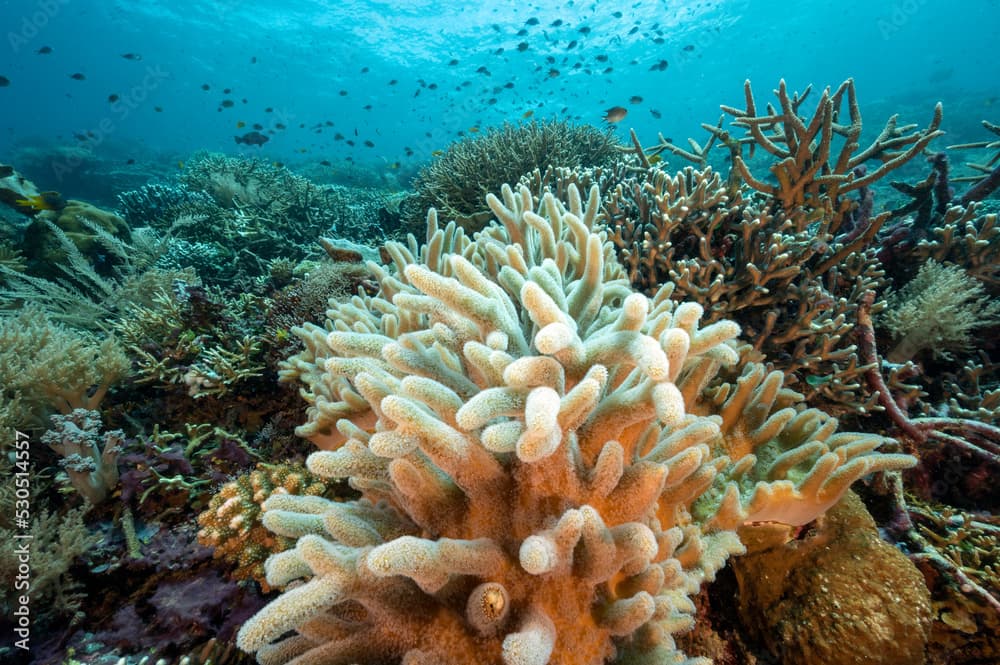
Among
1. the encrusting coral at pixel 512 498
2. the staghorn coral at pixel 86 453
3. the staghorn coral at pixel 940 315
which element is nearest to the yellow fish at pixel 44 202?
the staghorn coral at pixel 86 453

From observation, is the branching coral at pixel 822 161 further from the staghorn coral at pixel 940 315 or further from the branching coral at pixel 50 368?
the branching coral at pixel 50 368

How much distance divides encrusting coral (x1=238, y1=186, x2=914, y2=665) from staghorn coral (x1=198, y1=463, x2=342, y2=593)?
1.38 metres

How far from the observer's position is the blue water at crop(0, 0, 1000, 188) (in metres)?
46.3

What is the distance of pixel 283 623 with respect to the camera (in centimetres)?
107

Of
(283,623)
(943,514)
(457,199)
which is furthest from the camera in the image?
(457,199)

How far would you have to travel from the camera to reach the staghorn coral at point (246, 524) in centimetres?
258

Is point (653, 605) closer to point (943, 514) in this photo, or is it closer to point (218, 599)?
point (943, 514)

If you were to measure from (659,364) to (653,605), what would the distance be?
72 cm

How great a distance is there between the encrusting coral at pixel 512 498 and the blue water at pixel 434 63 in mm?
27650

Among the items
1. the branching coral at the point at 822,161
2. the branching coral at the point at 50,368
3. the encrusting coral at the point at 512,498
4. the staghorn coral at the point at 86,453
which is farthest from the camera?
the branching coral at the point at 822,161

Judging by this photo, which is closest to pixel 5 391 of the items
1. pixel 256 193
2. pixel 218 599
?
pixel 218 599

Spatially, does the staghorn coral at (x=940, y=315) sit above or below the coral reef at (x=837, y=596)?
above

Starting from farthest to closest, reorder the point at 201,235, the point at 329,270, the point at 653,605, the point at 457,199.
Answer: the point at 201,235, the point at 457,199, the point at 329,270, the point at 653,605

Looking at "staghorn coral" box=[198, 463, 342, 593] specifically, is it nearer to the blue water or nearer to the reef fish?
the reef fish
